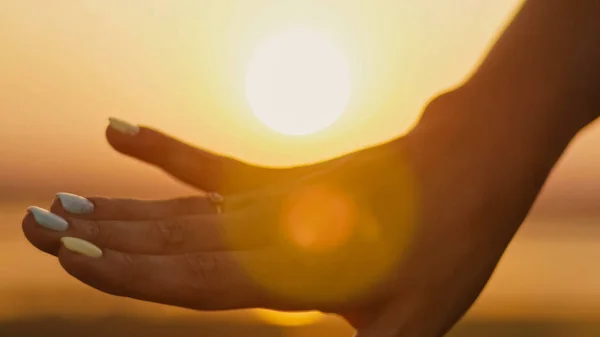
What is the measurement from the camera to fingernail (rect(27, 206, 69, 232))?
120 centimetres

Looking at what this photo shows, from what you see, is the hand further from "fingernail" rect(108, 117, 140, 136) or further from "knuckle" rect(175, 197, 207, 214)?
"fingernail" rect(108, 117, 140, 136)

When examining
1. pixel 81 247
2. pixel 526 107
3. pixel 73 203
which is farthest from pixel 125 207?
pixel 526 107

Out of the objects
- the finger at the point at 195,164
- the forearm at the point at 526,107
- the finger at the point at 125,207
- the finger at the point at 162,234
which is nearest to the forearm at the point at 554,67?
the forearm at the point at 526,107

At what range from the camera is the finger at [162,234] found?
3.95 ft

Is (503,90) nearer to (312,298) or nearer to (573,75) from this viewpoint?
(573,75)

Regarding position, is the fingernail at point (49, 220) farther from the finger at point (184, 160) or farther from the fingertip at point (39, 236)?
the finger at point (184, 160)

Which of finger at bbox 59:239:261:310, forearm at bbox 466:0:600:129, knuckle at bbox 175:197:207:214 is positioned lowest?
finger at bbox 59:239:261:310

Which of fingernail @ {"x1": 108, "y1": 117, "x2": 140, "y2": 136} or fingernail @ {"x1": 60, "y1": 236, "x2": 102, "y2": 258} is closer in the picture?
fingernail @ {"x1": 60, "y1": 236, "x2": 102, "y2": 258}

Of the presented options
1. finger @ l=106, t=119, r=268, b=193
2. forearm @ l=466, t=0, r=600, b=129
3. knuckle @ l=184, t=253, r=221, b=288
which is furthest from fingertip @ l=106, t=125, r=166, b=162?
forearm @ l=466, t=0, r=600, b=129

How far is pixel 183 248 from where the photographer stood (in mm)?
1286

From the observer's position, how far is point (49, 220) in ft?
3.97

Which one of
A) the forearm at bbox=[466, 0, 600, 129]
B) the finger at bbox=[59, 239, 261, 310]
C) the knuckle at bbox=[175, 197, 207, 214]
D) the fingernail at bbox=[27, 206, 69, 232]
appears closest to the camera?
the finger at bbox=[59, 239, 261, 310]

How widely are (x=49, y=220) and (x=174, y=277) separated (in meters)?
0.27

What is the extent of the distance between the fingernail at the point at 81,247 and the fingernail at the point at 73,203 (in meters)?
0.24
